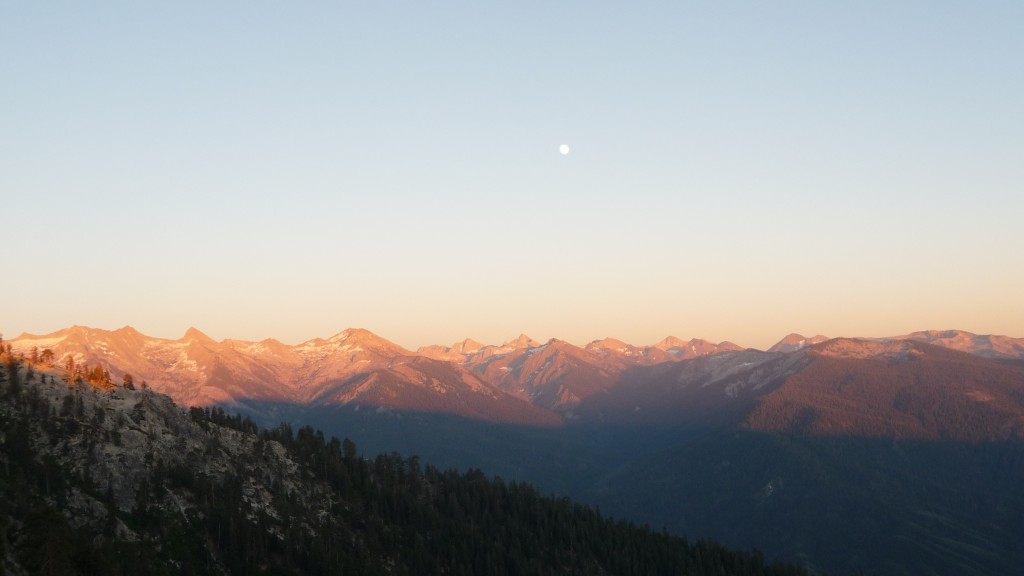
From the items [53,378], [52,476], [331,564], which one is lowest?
[331,564]

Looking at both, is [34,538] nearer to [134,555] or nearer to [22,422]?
[134,555]

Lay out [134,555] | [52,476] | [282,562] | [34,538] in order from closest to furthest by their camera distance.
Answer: [34,538]
[134,555]
[52,476]
[282,562]

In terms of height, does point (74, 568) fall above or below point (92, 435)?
below

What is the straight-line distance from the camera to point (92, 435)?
608ft

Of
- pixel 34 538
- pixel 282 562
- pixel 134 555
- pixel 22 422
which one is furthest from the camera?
pixel 282 562

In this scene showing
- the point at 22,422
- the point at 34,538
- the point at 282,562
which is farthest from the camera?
the point at 282,562

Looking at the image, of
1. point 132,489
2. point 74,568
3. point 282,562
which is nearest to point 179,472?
point 132,489

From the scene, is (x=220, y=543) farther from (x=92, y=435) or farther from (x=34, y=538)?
(x=34, y=538)

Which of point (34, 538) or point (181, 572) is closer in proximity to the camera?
point (34, 538)

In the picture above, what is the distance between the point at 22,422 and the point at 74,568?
61834 mm

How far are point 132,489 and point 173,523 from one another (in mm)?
12176

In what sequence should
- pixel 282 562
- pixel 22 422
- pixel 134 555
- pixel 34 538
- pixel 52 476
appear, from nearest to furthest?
pixel 34 538
pixel 134 555
pixel 52 476
pixel 22 422
pixel 282 562

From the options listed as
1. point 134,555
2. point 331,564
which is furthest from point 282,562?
point 134,555

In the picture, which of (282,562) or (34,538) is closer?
(34,538)
